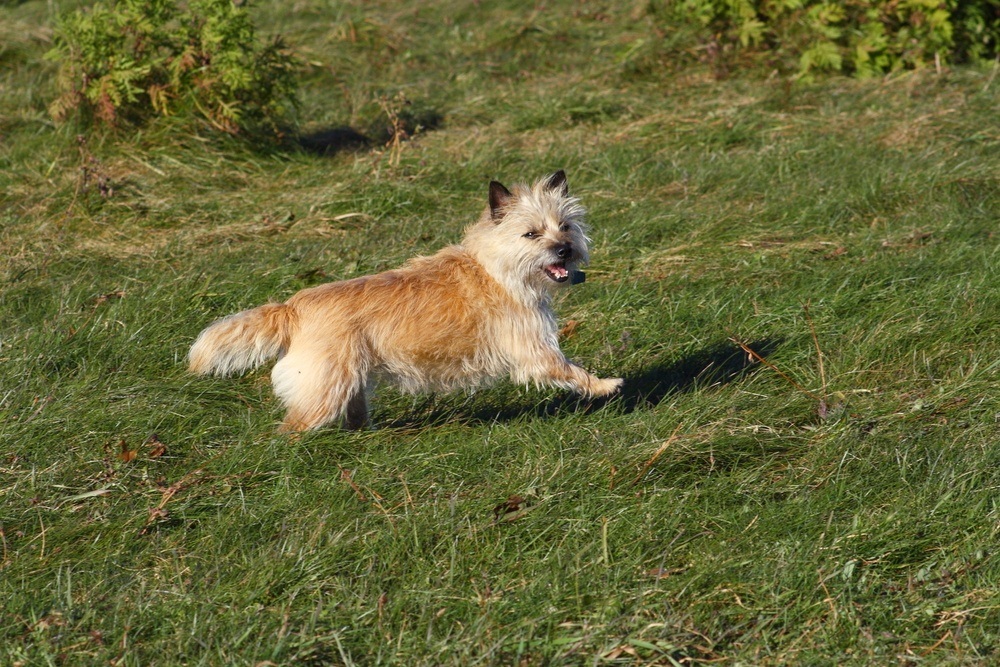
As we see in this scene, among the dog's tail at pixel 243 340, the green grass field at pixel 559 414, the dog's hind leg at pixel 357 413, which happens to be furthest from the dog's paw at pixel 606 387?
the dog's tail at pixel 243 340

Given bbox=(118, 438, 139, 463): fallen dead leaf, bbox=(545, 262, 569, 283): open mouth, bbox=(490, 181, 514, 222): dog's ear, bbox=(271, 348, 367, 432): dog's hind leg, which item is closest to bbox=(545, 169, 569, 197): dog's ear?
bbox=(490, 181, 514, 222): dog's ear

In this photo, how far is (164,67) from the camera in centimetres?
923

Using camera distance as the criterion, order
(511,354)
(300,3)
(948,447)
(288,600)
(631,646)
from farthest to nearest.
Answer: (300,3)
(511,354)
(948,447)
(288,600)
(631,646)

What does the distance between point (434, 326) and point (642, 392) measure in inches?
44.5

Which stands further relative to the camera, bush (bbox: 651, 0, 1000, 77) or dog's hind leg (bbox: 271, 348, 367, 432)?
bush (bbox: 651, 0, 1000, 77)

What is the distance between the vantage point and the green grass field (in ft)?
12.4

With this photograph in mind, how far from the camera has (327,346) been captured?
16.5 feet

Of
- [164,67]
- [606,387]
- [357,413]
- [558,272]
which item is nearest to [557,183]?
[558,272]

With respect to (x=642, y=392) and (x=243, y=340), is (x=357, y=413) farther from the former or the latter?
(x=642, y=392)

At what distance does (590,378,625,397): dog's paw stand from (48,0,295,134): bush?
15.3 ft

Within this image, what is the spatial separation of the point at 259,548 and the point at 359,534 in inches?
14.4

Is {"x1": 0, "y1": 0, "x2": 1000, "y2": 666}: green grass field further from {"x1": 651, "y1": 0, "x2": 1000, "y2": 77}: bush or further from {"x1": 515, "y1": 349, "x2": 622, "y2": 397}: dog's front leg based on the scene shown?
{"x1": 651, "y1": 0, "x2": 1000, "y2": 77}: bush

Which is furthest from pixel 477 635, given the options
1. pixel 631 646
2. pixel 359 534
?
pixel 359 534

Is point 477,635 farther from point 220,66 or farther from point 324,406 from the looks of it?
point 220,66
